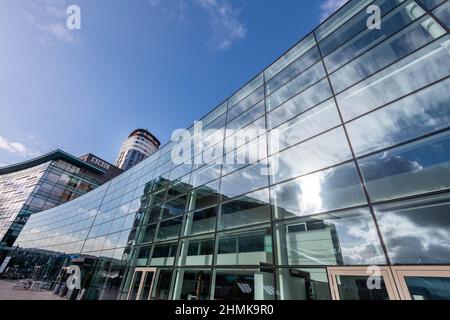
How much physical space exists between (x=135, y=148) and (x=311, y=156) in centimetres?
8747

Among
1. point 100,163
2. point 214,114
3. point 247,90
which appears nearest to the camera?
point 247,90

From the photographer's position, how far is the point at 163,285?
936cm

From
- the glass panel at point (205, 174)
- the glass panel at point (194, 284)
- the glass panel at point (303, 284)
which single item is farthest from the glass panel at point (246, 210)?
the glass panel at point (205, 174)

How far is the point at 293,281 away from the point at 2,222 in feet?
192

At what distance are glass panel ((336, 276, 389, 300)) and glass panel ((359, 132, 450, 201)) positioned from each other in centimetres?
190

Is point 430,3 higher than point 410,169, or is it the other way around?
point 430,3

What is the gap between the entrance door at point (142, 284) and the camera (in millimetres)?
9906

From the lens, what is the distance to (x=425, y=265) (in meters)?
3.99

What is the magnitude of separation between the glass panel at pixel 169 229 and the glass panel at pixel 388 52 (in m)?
→ 9.46

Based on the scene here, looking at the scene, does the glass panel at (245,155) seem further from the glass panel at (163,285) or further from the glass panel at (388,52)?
the glass panel at (163,285)

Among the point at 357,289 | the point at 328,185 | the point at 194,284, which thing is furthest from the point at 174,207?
the point at 357,289

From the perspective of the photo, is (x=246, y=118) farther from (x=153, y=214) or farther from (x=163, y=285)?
(x=163, y=285)
